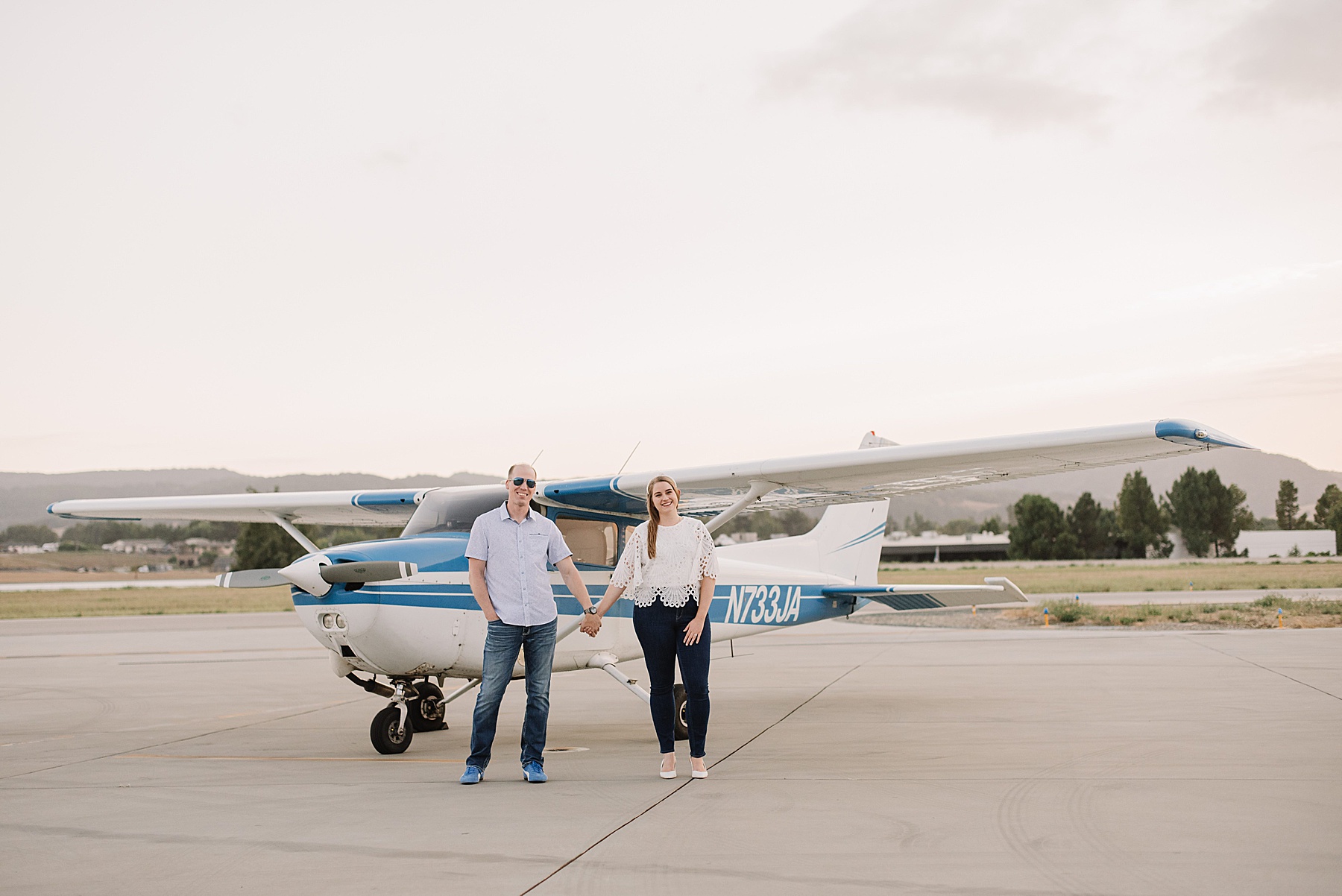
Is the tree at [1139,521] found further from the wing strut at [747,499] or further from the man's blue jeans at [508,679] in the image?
the man's blue jeans at [508,679]

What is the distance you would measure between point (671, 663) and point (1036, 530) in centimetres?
12166

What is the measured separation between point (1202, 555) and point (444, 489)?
140m

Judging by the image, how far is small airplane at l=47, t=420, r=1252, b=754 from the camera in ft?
22.6

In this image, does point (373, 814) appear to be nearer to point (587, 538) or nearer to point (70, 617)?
point (587, 538)

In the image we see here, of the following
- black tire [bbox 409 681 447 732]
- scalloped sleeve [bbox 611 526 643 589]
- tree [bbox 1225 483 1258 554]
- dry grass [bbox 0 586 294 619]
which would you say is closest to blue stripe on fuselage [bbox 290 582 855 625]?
black tire [bbox 409 681 447 732]

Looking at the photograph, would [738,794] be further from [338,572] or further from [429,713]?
[429,713]

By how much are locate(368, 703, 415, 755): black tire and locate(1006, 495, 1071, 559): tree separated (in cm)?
11833

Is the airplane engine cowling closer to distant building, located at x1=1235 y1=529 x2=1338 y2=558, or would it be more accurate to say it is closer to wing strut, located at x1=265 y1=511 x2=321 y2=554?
wing strut, located at x1=265 y1=511 x2=321 y2=554

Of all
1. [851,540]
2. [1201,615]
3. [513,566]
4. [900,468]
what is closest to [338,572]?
[513,566]

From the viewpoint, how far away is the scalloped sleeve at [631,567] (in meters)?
6.04

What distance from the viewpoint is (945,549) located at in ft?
427

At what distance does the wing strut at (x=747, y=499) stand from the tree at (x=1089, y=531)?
398ft

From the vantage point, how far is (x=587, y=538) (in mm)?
8594

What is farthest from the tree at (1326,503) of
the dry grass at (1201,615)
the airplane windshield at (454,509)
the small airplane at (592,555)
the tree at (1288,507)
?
the airplane windshield at (454,509)
